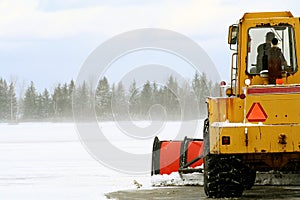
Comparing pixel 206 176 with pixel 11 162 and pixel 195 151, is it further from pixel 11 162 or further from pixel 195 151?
pixel 11 162

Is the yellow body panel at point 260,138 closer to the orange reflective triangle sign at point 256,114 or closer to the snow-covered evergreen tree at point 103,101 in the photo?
the orange reflective triangle sign at point 256,114

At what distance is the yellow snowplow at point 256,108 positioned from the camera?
9.62 meters

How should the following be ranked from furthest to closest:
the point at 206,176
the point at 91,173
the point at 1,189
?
the point at 91,173 < the point at 1,189 < the point at 206,176

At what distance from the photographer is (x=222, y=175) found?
10414 mm

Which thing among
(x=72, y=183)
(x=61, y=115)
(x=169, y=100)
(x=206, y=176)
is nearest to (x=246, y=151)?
(x=206, y=176)

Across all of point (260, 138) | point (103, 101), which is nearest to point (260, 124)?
point (260, 138)

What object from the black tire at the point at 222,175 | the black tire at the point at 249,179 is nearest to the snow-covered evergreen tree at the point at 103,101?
the black tire at the point at 249,179

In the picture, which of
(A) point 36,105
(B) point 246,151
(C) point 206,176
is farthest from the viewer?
(A) point 36,105

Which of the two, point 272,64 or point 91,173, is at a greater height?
point 272,64

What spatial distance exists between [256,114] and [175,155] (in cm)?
402

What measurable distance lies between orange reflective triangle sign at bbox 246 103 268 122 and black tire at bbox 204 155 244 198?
0.86 m

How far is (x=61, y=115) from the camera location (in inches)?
4215

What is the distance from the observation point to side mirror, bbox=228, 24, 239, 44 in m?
11.2

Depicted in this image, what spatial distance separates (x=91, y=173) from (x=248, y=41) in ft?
22.3
